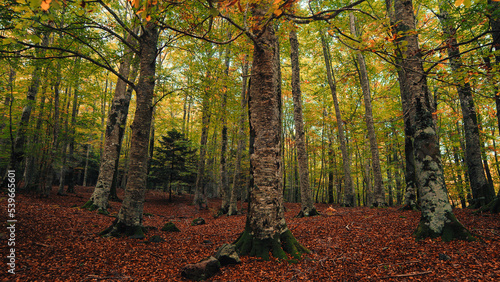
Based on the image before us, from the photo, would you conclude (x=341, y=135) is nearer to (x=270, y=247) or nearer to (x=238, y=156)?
(x=238, y=156)

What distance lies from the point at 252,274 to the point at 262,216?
39.0 inches

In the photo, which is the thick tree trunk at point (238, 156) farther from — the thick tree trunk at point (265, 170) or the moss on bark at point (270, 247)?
the moss on bark at point (270, 247)

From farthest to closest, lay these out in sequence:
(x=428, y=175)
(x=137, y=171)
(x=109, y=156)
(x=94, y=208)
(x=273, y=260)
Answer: (x=109, y=156), (x=94, y=208), (x=137, y=171), (x=428, y=175), (x=273, y=260)

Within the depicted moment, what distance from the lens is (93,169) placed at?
2556cm

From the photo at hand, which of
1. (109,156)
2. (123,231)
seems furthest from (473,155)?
(109,156)

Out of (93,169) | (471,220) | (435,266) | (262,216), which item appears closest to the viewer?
(435,266)

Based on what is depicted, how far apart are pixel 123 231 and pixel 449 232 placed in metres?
7.53

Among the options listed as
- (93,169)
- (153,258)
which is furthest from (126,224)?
(93,169)

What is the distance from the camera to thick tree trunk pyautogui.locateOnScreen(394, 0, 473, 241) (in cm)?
440

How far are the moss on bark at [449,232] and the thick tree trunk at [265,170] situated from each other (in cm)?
256

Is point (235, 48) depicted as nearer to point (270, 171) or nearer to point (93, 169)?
point (270, 171)

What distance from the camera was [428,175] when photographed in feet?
15.1

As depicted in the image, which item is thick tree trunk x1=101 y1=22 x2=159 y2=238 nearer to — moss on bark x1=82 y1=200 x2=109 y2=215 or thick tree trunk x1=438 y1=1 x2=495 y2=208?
moss on bark x1=82 y1=200 x2=109 y2=215

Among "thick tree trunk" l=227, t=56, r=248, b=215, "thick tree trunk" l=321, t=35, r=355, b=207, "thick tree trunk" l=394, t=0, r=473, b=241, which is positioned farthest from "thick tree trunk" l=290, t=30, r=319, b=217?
"thick tree trunk" l=321, t=35, r=355, b=207
